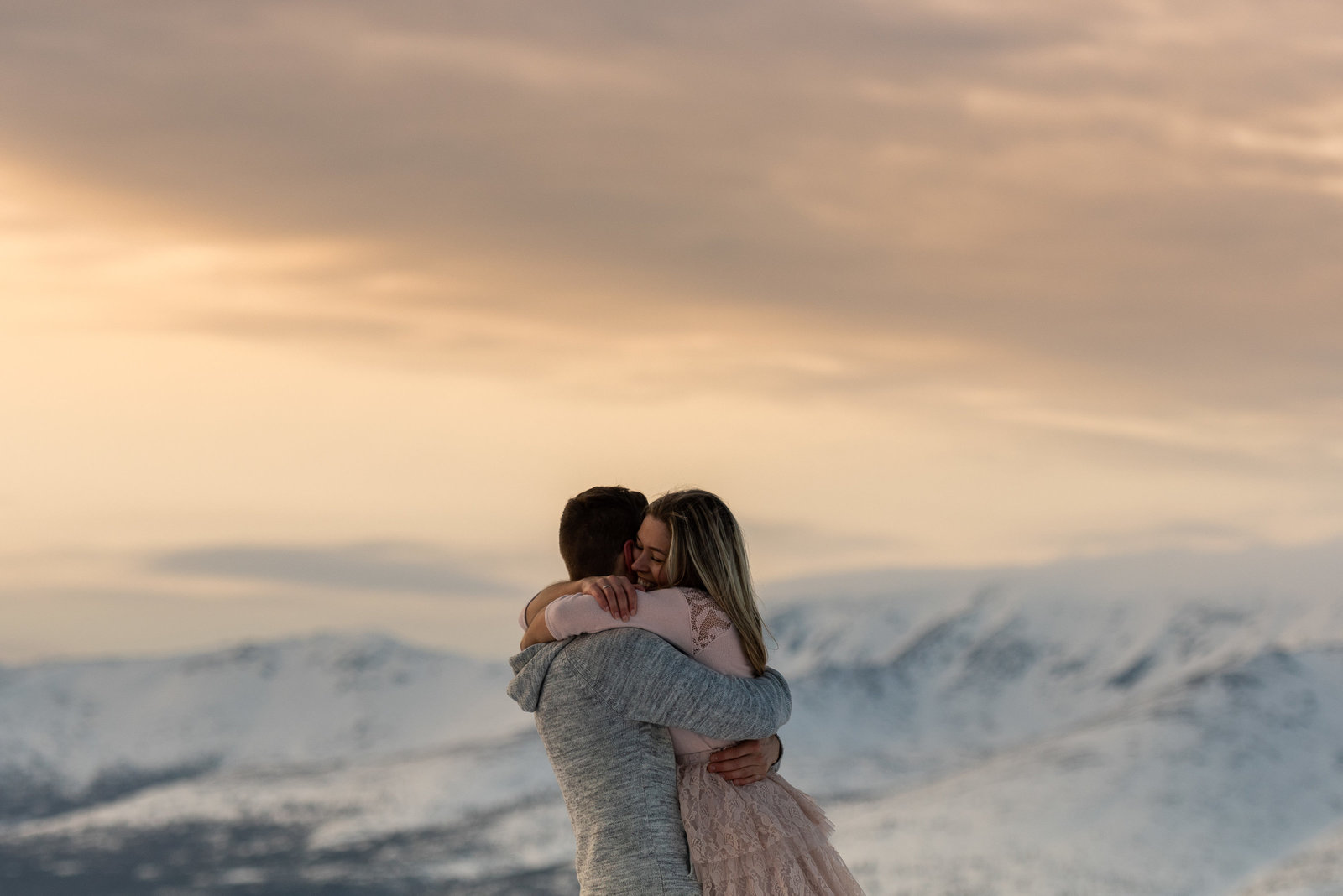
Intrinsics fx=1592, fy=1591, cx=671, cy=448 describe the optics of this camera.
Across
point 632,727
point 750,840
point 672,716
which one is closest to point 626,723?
point 632,727

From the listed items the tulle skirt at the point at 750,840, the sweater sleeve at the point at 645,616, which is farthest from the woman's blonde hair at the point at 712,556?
the tulle skirt at the point at 750,840

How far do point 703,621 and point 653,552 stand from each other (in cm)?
40

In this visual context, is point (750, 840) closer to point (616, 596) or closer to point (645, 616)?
point (645, 616)

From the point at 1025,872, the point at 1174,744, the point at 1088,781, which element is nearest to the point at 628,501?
the point at 1025,872

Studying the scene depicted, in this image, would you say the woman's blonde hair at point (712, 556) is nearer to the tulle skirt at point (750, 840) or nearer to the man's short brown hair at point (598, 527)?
the man's short brown hair at point (598, 527)

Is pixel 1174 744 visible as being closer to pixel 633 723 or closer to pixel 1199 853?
pixel 1199 853

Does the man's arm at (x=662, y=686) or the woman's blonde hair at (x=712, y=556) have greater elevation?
the woman's blonde hair at (x=712, y=556)

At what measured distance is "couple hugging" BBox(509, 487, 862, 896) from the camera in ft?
22.3

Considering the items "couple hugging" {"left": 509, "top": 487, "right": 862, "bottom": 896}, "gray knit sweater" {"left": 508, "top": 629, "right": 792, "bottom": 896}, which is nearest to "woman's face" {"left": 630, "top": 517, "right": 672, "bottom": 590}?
"couple hugging" {"left": 509, "top": 487, "right": 862, "bottom": 896}

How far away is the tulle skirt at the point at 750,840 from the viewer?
22.8 feet

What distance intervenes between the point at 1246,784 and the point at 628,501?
539 ft

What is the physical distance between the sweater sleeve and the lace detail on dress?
3 centimetres

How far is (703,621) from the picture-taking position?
6930 millimetres

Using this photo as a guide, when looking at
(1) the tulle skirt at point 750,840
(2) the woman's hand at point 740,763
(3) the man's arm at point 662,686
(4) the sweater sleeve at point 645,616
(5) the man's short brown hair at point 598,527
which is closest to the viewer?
(3) the man's arm at point 662,686
